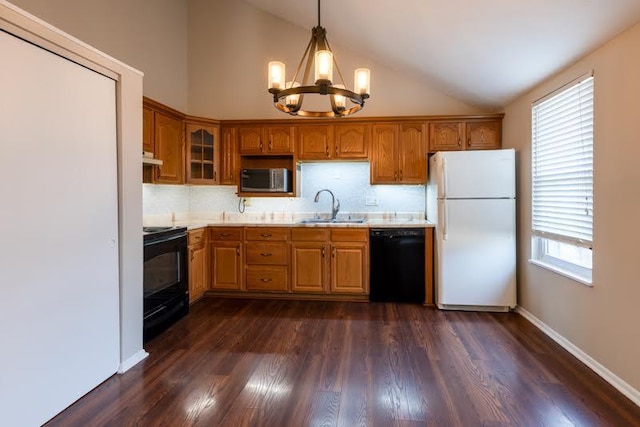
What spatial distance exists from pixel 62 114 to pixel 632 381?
3666 millimetres

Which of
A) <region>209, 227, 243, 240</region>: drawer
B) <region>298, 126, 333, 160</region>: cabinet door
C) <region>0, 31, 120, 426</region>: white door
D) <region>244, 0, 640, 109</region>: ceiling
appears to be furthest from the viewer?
<region>298, 126, 333, 160</region>: cabinet door

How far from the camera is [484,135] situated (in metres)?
4.07

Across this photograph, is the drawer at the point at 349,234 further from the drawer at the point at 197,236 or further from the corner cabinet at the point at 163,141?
the corner cabinet at the point at 163,141

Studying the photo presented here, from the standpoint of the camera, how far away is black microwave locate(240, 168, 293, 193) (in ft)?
14.1

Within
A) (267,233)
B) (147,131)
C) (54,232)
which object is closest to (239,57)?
(147,131)

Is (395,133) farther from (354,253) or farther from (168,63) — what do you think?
(168,63)

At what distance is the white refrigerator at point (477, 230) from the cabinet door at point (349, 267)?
831mm

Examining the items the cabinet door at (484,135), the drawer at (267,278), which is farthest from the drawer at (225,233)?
the cabinet door at (484,135)

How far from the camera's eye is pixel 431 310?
372 centimetres

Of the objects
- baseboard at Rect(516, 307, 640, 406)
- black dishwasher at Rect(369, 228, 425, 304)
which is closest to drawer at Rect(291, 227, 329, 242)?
black dishwasher at Rect(369, 228, 425, 304)

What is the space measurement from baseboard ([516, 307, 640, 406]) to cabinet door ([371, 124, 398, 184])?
6.73 ft

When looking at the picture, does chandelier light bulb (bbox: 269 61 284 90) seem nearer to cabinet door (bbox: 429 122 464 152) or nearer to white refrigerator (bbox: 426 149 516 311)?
white refrigerator (bbox: 426 149 516 311)

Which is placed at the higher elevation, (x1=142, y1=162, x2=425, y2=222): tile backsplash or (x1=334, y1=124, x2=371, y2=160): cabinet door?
(x1=334, y1=124, x2=371, y2=160): cabinet door

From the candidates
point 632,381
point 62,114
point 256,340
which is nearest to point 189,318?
point 256,340
